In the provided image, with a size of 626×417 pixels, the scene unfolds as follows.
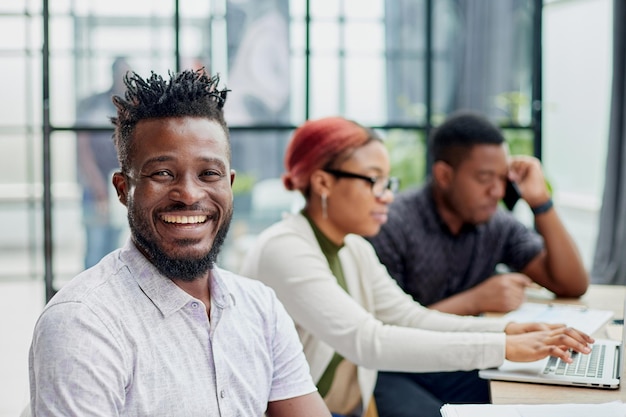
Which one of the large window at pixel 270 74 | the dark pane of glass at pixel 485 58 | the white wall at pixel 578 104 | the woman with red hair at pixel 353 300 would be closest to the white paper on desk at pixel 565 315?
the woman with red hair at pixel 353 300

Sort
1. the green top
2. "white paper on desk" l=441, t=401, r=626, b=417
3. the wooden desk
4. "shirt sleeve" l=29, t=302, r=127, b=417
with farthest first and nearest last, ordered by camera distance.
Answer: the green top → the wooden desk → "white paper on desk" l=441, t=401, r=626, b=417 → "shirt sleeve" l=29, t=302, r=127, b=417

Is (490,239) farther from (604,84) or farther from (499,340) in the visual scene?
(604,84)

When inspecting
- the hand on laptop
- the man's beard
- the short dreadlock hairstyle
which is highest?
the short dreadlock hairstyle

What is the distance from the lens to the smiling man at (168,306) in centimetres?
123

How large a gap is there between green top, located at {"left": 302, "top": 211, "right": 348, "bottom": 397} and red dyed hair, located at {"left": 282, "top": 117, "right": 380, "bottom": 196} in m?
0.11

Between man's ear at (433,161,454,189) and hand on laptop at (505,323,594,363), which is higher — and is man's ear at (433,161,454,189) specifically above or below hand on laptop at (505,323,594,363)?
above

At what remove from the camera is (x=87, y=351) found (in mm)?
1219

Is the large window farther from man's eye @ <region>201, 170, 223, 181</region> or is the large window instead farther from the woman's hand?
man's eye @ <region>201, 170, 223, 181</region>

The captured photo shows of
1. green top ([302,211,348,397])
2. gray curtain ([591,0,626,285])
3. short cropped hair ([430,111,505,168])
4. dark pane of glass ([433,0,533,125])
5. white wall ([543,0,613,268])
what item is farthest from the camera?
white wall ([543,0,613,268])

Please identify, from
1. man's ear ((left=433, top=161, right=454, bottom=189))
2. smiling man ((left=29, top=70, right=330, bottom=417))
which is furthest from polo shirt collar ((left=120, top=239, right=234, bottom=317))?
man's ear ((left=433, top=161, right=454, bottom=189))

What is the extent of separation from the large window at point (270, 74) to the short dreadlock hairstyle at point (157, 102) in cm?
235

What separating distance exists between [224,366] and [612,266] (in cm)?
381

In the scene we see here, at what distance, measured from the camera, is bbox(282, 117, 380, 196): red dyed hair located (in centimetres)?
223

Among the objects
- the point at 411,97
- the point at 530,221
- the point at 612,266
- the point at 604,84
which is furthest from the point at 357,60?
the point at 604,84
